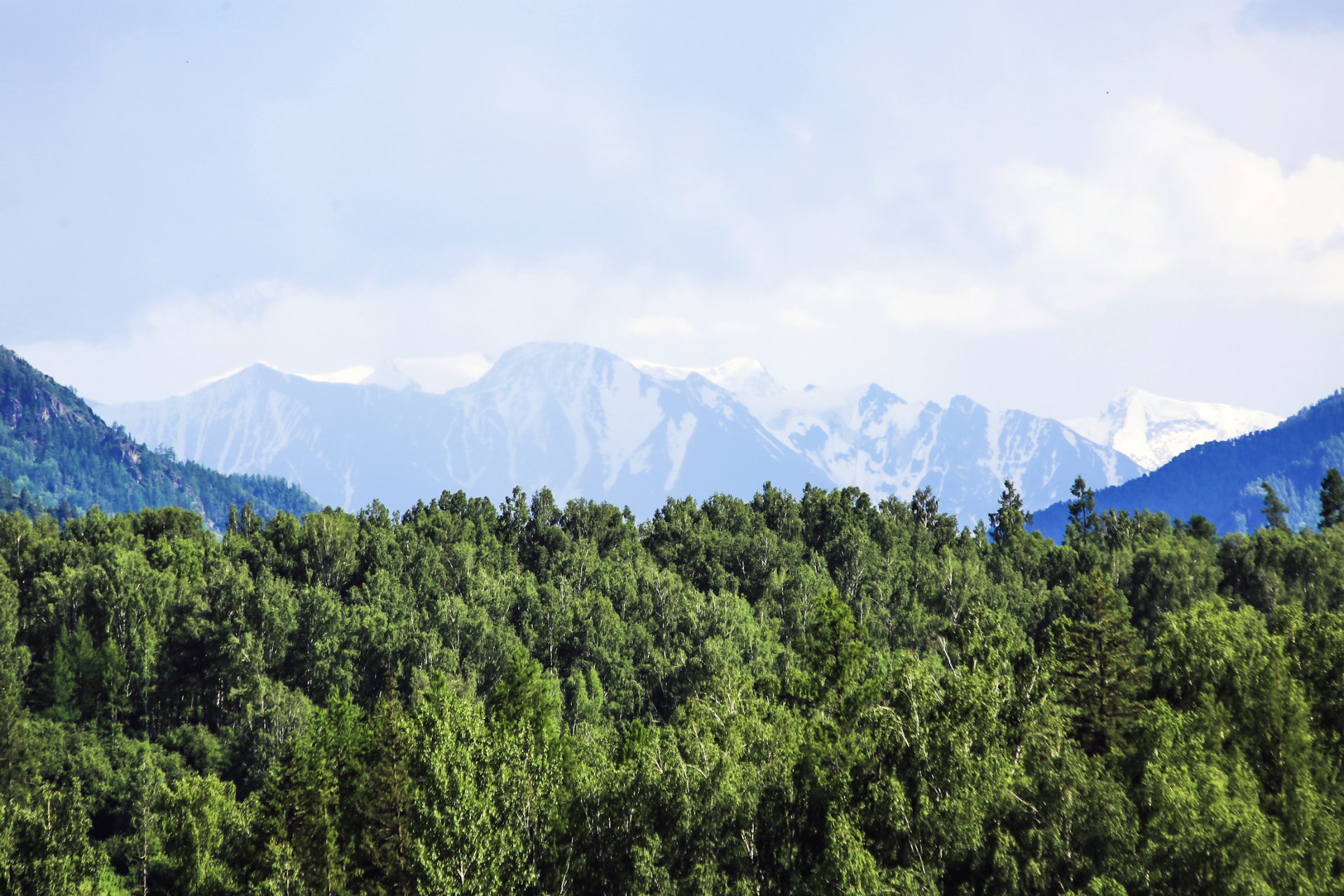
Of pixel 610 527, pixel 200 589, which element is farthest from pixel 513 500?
pixel 200 589

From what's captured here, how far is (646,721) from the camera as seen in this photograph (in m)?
97.1

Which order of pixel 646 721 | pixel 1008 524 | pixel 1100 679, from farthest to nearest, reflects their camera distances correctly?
pixel 1008 524 → pixel 646 721 → pixel 1100 679

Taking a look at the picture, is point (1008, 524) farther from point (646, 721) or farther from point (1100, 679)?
point (1100, 679)

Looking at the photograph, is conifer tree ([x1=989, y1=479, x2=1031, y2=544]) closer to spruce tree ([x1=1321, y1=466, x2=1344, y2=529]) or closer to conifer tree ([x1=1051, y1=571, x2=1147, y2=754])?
spruce tree ([x1=1321, y1=466, x2=1344, y2=529])

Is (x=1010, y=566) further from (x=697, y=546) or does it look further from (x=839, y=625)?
(x=839, y=625)

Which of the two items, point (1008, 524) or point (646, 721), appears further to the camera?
point (1008, 524)

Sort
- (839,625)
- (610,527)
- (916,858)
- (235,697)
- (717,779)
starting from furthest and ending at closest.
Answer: (610,527) → (235,697) → (839,625) → (717,779) → (916,858)

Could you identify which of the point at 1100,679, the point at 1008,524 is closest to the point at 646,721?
the point at 1100,679

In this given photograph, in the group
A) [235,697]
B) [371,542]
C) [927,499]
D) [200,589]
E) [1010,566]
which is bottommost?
[235,697]

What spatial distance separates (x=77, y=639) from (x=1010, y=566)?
348ft

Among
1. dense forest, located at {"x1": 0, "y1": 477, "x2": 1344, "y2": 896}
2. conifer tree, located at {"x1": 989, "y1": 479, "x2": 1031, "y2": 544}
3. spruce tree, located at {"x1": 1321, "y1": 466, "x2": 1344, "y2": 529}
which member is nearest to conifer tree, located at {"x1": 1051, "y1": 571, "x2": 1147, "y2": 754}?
dense forest, located at {"x1": 0, "y1": 477, "x2": 1344, "y2": 896}

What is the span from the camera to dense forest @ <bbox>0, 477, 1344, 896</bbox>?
3881 centimetres

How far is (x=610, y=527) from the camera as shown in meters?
148

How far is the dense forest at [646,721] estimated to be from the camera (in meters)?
38.8
